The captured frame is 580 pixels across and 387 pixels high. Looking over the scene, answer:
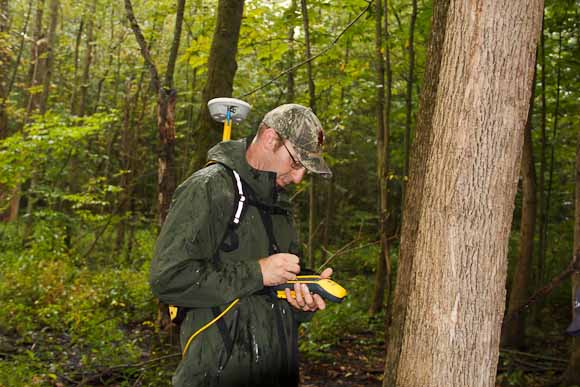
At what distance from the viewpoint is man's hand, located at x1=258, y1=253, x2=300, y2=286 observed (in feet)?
7.29

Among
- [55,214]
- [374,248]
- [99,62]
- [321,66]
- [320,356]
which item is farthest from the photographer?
[99,62]

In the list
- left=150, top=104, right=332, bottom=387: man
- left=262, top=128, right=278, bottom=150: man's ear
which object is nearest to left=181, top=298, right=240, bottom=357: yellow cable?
left=150, top=104, right=332, bottom=387: man

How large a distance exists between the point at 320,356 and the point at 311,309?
4.98m

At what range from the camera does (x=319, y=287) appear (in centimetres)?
230

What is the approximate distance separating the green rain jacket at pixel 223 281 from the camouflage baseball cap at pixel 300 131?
7.2 inches

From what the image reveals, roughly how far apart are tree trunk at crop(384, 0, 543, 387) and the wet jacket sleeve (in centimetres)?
84

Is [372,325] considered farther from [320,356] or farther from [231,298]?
[231,298]

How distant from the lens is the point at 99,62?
1822 centimetres

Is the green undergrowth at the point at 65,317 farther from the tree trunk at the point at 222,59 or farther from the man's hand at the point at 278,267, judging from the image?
the man's hand at the point at 278,267

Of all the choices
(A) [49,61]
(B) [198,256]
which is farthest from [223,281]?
(A) [49,61]

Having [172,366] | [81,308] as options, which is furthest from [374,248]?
[172,366]

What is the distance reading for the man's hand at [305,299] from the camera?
2.30 metres

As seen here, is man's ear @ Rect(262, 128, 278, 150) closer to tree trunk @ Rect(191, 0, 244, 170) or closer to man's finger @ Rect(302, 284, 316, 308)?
man's finger @ Rect(302, 284, 316, 308)

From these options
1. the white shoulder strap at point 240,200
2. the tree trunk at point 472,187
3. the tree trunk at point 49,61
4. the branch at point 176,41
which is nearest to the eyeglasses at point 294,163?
the white shoulder strap at point 240,200
